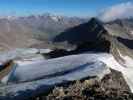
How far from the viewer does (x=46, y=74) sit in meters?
37.7

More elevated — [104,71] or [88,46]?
[88,46]

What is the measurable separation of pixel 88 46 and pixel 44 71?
19233mm

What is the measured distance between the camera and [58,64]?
4119 centimetres

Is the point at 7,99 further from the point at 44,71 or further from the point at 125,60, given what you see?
the point at 125,60

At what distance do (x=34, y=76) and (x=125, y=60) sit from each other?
1986cm

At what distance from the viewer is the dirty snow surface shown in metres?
30.8

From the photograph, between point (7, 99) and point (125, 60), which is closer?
point (7, 99)

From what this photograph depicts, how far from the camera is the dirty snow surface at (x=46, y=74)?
101ft

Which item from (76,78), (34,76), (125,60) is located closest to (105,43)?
(125,60)

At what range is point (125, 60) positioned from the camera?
177 feet

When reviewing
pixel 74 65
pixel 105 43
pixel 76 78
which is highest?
pixel 105 43

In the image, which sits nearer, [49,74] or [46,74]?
[49,74]

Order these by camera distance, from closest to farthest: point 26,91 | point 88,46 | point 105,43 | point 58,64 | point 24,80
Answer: point 26,91 → point 24,80 → point 58,64 → point 105,43 → point 88,46

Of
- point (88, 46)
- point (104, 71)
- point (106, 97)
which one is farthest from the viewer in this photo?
point (88, 46)
